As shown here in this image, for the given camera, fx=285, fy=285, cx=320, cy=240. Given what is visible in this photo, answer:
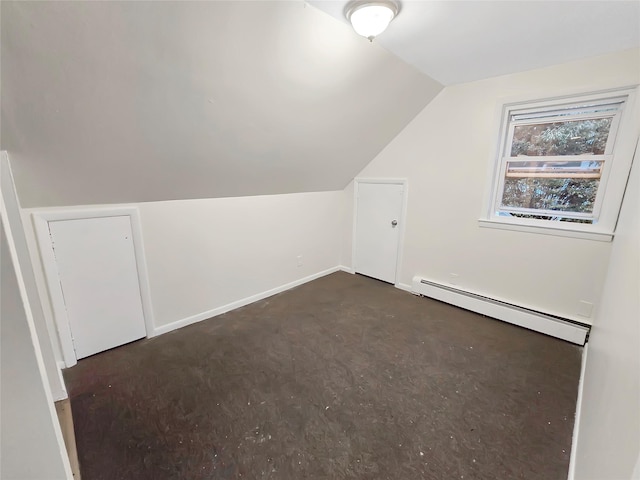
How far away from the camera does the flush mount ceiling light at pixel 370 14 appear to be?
1438 mm

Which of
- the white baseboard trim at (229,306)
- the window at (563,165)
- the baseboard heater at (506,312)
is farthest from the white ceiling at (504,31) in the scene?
the white baseboard trim at (229,306)

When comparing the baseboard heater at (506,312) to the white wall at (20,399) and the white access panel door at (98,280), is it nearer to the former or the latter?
the white access panel door at (98,280)

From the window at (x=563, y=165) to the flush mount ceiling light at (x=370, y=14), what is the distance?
1.69 m

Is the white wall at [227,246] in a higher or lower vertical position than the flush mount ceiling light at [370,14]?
lower

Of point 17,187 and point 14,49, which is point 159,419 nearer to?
point 17,187

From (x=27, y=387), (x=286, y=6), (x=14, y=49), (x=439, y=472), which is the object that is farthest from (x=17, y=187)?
(x=439, y=472)

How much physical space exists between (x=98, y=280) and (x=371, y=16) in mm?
2523

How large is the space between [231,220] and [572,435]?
114 inches

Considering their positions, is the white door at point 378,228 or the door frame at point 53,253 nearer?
the door frame at point 53,253

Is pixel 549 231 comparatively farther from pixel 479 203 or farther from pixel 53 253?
pixel 53 253

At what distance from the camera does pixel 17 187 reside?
1.70m

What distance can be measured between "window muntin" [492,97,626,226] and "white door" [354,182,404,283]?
1.06 metres

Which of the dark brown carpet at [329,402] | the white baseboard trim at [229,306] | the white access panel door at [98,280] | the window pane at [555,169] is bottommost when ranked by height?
the dark brown carpet at [329,402]

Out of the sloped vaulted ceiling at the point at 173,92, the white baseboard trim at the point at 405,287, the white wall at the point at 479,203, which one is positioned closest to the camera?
the sloped vaulted ceiling at the point at 173,92
